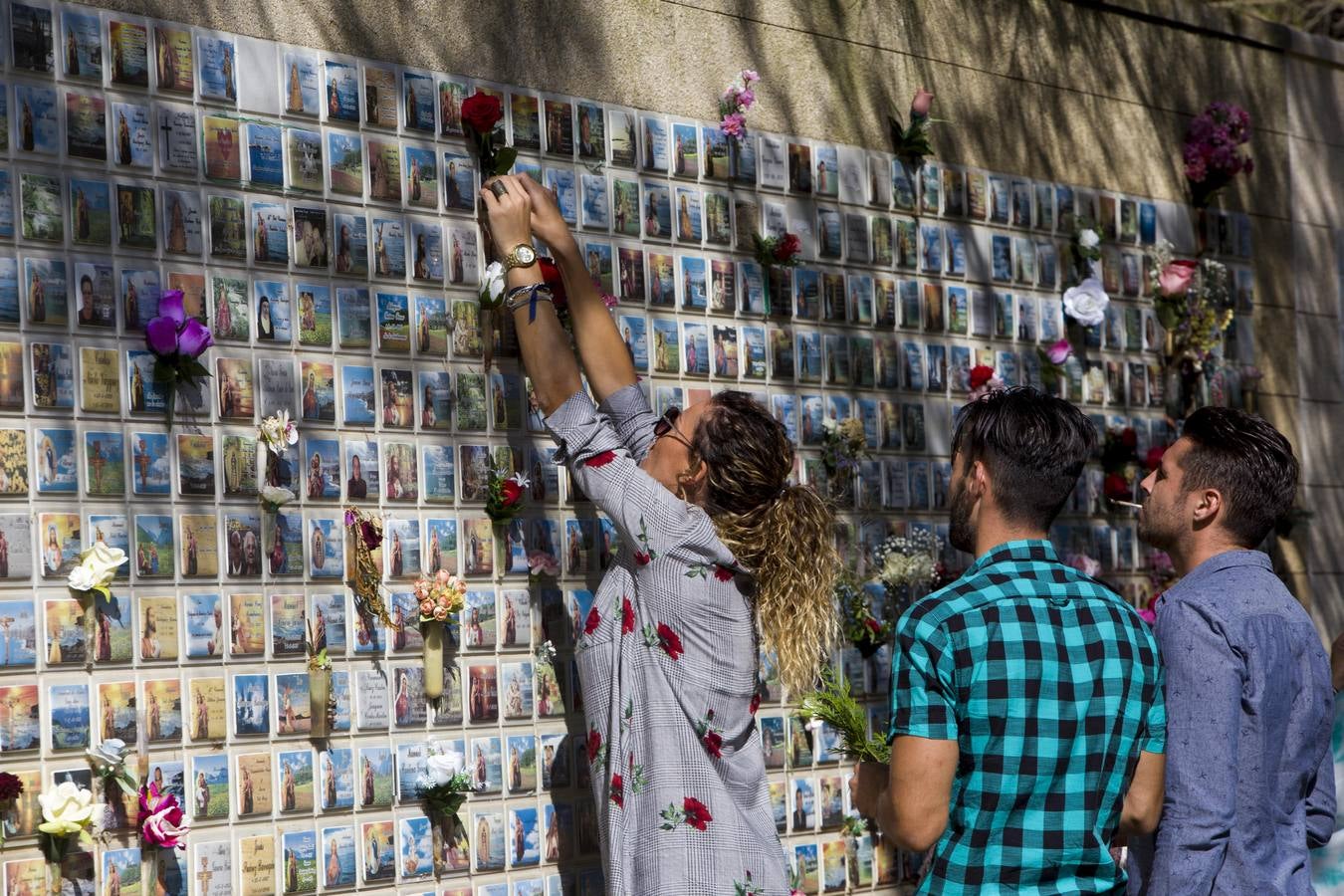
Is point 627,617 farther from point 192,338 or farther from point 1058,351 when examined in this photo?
point 1058,351

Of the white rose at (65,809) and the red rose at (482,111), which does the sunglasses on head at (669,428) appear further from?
the white rose at (65,809)

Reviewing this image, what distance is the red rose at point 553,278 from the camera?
338cm

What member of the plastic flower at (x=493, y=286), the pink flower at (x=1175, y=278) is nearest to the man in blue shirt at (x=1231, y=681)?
the plastic flower at (x=493, y=286)

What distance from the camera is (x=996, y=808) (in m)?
2.38

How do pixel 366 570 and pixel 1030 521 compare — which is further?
pixel 366 570

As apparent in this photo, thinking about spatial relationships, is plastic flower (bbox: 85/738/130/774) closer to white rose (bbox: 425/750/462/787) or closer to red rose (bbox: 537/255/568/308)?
white rose (bbox: 425/750/462/787)

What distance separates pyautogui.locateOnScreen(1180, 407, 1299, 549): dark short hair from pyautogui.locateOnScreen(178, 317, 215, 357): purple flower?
184cm

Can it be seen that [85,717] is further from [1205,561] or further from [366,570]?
[1205,561]

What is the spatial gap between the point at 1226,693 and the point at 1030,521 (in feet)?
1.62

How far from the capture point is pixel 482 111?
3330 millimetres

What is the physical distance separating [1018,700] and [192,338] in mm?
1612

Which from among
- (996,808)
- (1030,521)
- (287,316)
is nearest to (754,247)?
(287,316)

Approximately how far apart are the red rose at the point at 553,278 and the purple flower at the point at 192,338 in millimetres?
762

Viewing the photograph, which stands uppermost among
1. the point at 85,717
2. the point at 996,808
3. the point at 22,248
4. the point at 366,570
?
the point at 22,248
